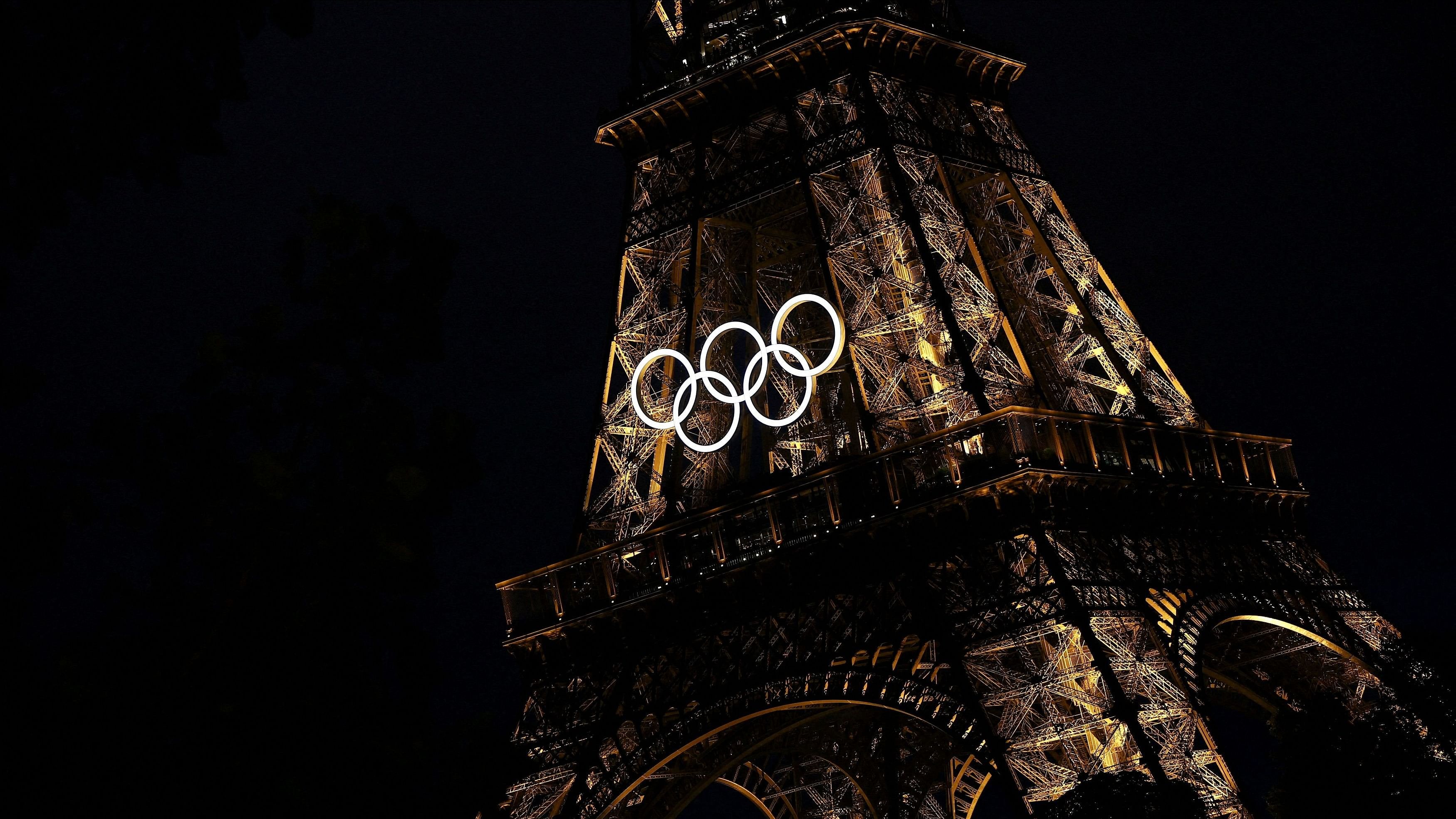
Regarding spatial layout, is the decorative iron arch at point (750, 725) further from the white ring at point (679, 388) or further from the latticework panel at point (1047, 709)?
the white ring at point (679, 388)

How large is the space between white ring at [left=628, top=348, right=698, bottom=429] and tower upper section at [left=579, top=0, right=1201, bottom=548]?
0.06m

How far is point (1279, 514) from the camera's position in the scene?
3172 centimetres

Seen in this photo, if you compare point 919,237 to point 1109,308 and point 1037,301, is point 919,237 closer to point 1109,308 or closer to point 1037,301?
point 1037,301

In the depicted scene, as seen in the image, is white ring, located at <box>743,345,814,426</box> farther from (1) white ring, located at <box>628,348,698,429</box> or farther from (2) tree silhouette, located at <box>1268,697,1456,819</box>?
(2) tree silhouette, located at <box>1268,697,1456,819</box>

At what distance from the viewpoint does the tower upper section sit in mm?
29406

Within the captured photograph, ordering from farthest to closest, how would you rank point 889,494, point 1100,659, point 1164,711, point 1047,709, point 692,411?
point 692,411, point 889,494, point 1047,709, point 1164,711, point 1100,659

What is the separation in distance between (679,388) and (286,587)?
24039mm

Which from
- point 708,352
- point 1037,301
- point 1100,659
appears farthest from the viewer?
point 1037,301

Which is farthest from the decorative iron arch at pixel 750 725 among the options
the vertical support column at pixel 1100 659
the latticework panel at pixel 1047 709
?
the vertical support column at pixel 1100 659

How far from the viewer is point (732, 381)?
31.0 meters

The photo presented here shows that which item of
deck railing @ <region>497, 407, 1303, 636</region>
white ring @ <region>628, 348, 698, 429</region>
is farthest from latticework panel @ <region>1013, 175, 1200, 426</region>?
white ring @ <region>628, 348, 698, 429</region>

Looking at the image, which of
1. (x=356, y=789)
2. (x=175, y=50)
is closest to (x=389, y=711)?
(x=356, y=789)

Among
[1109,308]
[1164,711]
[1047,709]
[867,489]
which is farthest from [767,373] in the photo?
[1164,711]

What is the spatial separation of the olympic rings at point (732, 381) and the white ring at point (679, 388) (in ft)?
0.04
